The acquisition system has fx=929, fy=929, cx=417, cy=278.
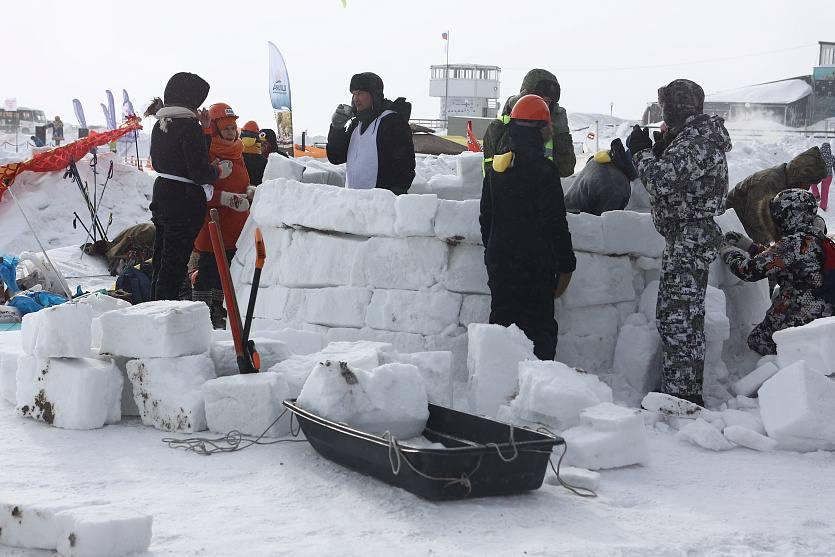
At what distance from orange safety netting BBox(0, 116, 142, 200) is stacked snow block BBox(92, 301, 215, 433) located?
39.4 ft

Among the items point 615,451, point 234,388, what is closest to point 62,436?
point 234,388

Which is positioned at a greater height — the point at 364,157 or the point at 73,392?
the point at 364,157

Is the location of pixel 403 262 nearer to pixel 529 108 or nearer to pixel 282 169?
pixel 529 108

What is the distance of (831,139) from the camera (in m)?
27.9

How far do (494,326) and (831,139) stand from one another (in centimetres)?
2637

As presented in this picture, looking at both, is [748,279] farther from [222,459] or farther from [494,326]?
[222,459]

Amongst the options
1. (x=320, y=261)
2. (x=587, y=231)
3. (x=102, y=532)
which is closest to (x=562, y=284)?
(x=587, y=231)

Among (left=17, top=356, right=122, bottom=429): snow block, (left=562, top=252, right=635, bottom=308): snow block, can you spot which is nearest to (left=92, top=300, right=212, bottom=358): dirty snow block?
(left=17, top=356, right=122, bottom=429): snow block

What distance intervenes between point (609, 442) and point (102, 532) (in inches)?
85.6

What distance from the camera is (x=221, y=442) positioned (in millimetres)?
4188

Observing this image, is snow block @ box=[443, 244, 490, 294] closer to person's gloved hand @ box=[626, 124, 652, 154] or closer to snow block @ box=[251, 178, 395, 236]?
snow block @ box=[251, 178, 395, 236]

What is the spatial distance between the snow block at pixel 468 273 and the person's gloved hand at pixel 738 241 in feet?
5.43

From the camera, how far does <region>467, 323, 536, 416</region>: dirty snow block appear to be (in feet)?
15.5

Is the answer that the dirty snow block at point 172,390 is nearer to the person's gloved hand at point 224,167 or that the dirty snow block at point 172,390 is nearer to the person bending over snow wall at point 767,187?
the person's gloved hand at point 224,167
